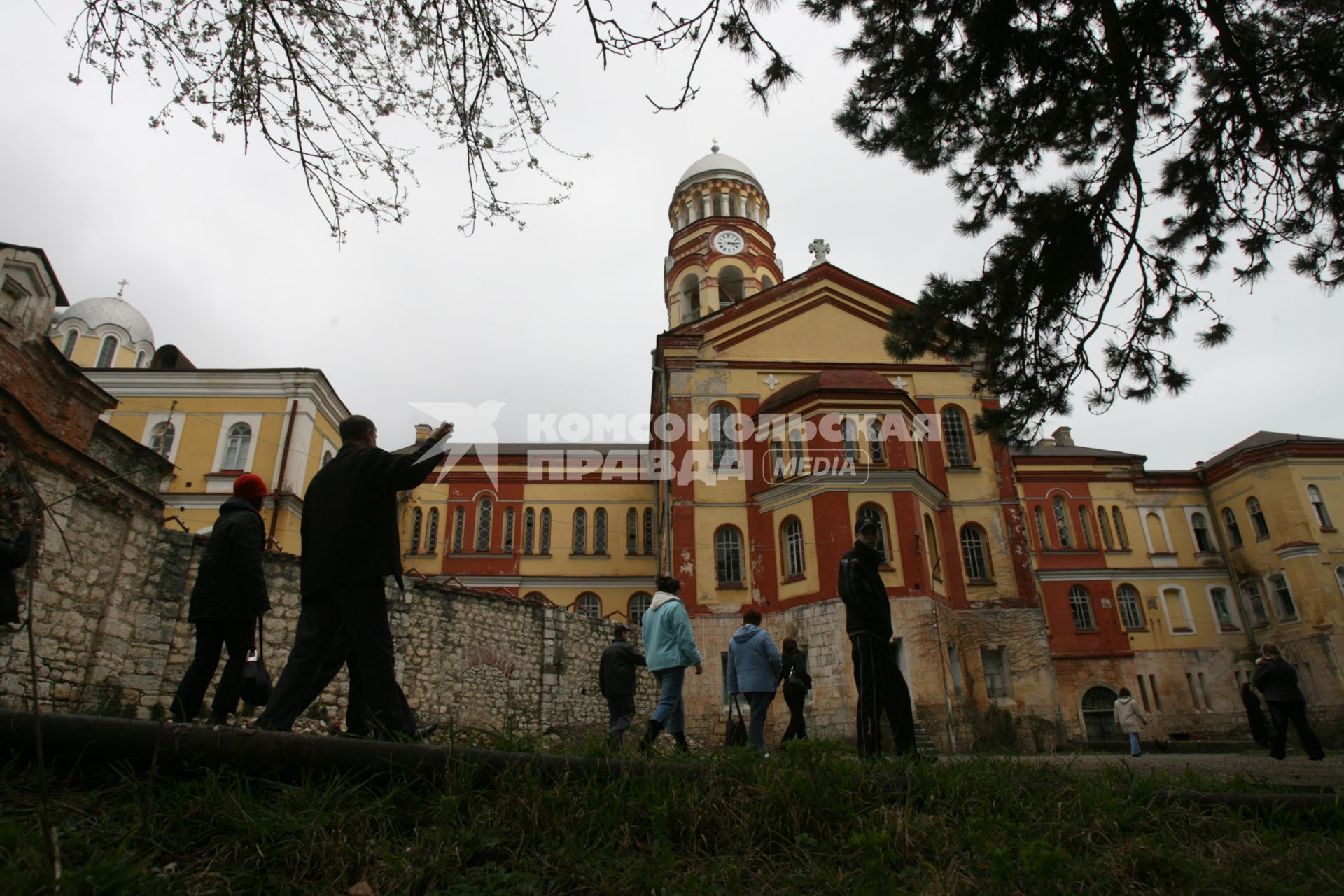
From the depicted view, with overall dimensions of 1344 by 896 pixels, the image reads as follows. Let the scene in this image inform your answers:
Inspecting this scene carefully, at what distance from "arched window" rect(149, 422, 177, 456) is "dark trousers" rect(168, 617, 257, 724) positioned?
24109 mm

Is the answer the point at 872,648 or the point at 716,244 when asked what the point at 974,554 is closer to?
the point at 716,244

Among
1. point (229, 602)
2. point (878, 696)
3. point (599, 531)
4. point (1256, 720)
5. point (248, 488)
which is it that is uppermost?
point (599, 531)

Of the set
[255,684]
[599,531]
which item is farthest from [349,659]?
[599,531]

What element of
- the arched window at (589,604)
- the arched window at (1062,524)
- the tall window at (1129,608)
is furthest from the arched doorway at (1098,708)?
the arched window at (589,604)

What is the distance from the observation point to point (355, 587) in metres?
4.14

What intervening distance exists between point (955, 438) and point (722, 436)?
274 inches

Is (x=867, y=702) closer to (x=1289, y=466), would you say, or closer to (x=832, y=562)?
(x=832, y=562)

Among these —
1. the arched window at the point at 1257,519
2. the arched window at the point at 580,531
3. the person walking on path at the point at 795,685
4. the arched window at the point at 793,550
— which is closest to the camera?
the person walking on path at the point at 795,685

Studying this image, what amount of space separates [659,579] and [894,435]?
1406 centimetres

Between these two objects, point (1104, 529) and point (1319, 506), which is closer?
point (1319, 506)

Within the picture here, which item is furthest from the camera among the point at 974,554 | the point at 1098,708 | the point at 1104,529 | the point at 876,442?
the point at 1104,529

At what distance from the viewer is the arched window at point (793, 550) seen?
19656mm

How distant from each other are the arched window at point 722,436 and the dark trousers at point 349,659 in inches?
690

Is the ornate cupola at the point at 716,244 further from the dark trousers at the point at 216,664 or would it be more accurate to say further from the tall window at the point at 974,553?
the dark trousers at the point at 216,664
